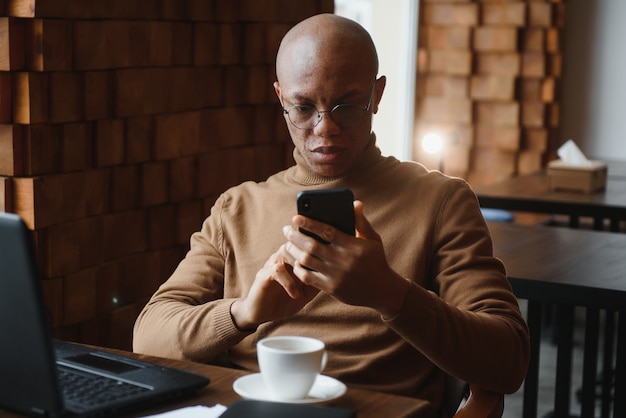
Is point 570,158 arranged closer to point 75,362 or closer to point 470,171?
point 470,171

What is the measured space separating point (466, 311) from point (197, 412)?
54 centimetres

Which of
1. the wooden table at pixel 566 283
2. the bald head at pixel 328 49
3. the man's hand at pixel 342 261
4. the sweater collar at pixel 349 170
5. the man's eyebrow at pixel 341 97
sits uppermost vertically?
the bald head at pixel 328 49

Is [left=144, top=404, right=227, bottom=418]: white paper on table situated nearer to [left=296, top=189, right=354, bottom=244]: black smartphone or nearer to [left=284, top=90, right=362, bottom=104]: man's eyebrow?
[left=296, top=189, right=354, bottom=244]: black smartphone

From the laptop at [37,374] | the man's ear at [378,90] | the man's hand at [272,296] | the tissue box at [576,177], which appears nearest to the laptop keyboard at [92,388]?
the laptop at [37,374]

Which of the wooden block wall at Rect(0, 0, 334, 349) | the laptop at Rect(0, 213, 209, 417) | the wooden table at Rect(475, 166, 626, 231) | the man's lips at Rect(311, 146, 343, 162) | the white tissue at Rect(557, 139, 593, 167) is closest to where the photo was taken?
the laptop at Rect(0, 213, 209, 417)

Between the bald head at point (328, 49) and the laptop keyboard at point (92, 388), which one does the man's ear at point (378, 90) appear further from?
the laptop keyboard at point (92, 388)

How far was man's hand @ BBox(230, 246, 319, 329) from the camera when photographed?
5.09 feet

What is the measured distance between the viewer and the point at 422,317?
5.07 feet

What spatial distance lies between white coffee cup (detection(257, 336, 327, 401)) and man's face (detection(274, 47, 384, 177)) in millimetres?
535

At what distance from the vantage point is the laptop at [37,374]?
113 centimetres

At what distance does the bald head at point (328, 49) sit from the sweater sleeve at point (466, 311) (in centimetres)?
30

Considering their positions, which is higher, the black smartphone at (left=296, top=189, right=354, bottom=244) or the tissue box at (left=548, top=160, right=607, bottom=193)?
the black smartphone at (left=296, top=189, right=354, bottom=244)

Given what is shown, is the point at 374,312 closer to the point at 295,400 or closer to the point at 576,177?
the point at 295,400

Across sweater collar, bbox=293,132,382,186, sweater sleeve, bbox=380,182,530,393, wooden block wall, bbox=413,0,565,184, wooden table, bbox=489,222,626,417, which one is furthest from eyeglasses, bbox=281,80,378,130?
wooden block wall, bbox=413,0,565,184
